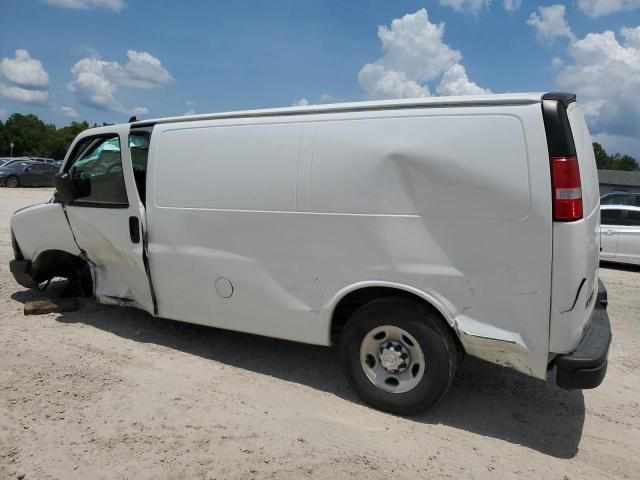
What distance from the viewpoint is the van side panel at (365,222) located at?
10.6 feet

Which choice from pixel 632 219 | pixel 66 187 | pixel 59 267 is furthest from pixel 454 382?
pixel 632 219

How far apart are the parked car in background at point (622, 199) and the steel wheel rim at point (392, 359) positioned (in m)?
8.52

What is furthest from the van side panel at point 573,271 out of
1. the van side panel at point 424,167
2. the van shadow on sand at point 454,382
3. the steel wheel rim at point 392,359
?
the steel wheel rim at point 392,359

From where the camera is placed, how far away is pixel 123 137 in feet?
16.3

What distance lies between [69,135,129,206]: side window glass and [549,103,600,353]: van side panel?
3716mm

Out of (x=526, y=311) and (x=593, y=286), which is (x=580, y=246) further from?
(x=593, y=286)

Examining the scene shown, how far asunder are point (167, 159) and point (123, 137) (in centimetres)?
74

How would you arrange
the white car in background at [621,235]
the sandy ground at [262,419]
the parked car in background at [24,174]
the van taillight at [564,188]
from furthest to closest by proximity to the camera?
the parked car in background at [24,174]
the white car in background at [621,235]
the sandy ground at [262,419]
the van taillight at [564,188]

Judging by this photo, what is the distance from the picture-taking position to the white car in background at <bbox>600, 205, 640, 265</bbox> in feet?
32.3

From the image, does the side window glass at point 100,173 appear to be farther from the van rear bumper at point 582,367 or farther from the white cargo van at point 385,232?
the van rear bumper at point 582,367

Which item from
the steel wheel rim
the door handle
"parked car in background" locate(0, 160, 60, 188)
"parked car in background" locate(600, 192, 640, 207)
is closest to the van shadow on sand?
the steel wheel rim

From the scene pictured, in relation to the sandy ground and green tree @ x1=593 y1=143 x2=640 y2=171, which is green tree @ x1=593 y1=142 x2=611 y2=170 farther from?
the sandy ground

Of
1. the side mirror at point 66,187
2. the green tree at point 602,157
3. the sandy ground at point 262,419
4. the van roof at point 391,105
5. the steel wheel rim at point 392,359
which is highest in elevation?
the green tree at point 602,157

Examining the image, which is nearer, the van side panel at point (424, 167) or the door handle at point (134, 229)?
the van side panel at point (424, 167)
